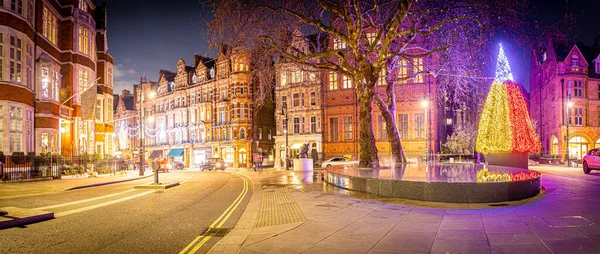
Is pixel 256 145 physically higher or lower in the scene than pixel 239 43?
lower

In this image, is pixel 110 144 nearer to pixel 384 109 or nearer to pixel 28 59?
pixel 28 59

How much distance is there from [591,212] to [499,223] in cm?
272

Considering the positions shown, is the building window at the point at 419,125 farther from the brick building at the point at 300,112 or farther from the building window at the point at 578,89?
the building window at the point at 578,89

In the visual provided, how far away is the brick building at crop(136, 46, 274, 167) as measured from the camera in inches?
2235

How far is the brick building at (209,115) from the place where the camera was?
5678 cm

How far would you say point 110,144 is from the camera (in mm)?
39000

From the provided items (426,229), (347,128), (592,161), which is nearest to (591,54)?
(347,128)

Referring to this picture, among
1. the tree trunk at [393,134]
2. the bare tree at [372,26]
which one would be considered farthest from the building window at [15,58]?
the tree trunk at [393,134]

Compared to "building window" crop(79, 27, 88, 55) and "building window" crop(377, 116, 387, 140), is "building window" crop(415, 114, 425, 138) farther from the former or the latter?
"building window" crop(79, 27, 88, 55)

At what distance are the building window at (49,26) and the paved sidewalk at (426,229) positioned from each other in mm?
23874

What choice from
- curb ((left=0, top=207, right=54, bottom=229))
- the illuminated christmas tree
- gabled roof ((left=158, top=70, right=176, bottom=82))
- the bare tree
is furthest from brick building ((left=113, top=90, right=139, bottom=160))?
curb ((left=0, top=207, right=54, bottom=229))

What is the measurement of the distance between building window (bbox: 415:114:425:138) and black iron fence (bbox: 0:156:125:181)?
31.6 meters

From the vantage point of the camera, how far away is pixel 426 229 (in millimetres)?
7195

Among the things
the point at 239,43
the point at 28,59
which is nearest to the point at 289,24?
the point at 239,43
